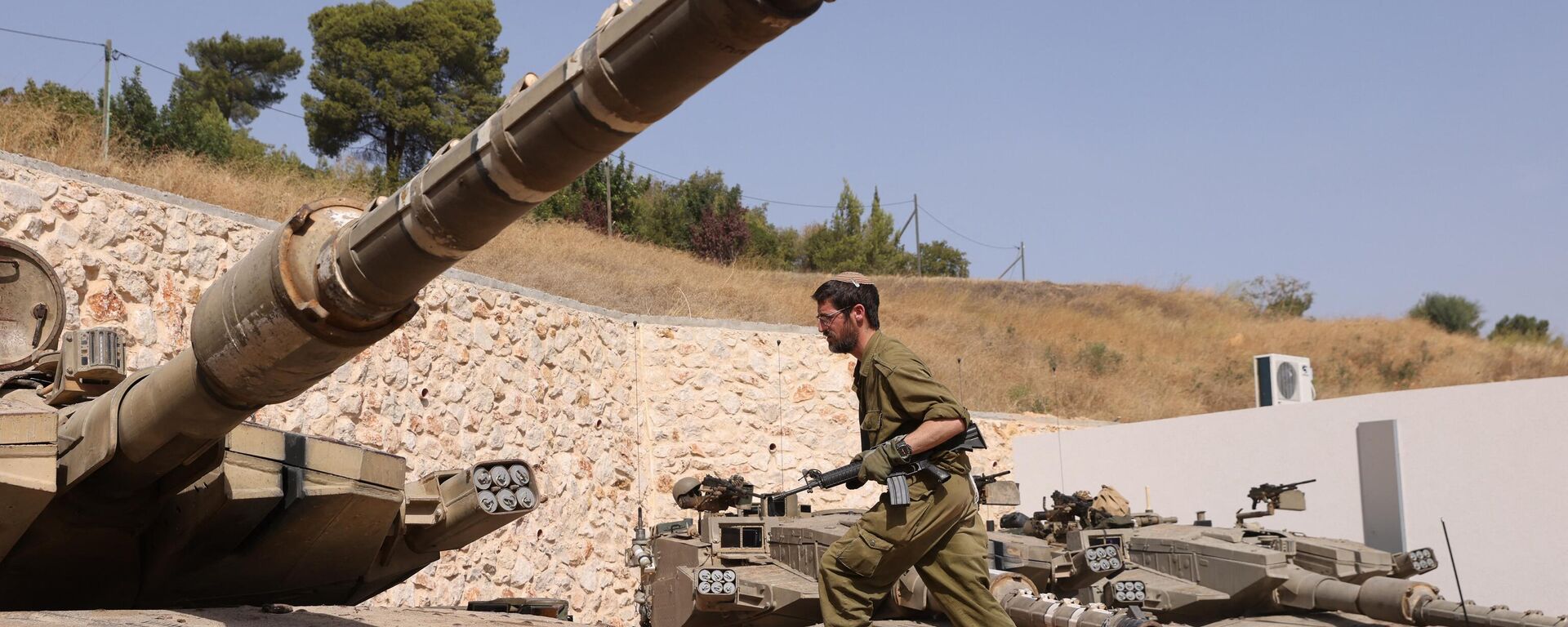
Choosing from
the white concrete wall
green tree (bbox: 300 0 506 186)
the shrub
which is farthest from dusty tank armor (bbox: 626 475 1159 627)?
green tree (bbox: 300 0 506 186)

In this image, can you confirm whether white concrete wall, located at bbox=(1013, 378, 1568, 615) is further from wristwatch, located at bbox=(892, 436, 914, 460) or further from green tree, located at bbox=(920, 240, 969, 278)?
green tree, located at bbox=(920, 240, 969, 278)

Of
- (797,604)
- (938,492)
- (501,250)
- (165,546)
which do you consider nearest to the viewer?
(938,492)

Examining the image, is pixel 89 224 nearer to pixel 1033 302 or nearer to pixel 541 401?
pixel 541 401

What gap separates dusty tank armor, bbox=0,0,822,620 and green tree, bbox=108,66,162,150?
13548mm

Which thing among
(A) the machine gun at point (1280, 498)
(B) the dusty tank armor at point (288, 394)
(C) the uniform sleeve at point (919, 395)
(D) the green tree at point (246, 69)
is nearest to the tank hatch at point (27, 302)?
(B) the dusty tank armor at point (288, 394)

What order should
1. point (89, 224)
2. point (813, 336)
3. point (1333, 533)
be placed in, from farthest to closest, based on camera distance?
point (813, 336) < point (1333, 533) < point (89, 224)

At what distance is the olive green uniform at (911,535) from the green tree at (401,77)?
2663cm

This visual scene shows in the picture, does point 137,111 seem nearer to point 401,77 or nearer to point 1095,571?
point 401,77

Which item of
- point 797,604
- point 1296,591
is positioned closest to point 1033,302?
point 1296,591

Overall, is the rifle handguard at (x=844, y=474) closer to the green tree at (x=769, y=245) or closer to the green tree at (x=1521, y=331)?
the green tree at (x=769, y=245)

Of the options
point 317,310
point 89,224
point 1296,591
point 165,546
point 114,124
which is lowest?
point 1296,591

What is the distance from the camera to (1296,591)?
39.0 ft

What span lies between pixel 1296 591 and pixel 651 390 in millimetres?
7535

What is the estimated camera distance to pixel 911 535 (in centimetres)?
518
